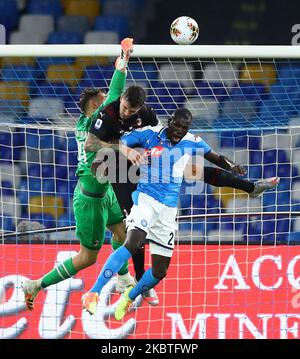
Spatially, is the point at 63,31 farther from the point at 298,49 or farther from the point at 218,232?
the point at 298,49

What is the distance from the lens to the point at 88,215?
24.2ft

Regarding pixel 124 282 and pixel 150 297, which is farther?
pixel 124 282

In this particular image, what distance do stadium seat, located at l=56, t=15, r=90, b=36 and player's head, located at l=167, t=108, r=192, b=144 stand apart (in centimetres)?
545

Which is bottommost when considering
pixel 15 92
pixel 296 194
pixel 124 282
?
pixel 124 282

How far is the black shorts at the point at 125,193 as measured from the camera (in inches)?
297

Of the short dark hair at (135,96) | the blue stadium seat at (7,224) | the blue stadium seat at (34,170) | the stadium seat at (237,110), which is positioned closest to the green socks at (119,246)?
the short dark hair at (135,96)

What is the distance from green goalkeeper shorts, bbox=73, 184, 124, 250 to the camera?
7.36 meters

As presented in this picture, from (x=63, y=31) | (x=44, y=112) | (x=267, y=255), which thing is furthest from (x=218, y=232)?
(x=63, y=31)

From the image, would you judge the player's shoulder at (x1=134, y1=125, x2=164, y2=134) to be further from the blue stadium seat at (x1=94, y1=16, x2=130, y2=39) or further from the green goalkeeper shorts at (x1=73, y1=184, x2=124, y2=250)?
the blue stadium seat at (x1=94, y1=16, x2=130, y2=39)

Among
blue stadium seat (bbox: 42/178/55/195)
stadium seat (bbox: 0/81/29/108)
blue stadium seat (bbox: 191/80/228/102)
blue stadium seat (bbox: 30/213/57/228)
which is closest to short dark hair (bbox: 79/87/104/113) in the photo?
blue stadium seat (bbox: 191/80/228/102)

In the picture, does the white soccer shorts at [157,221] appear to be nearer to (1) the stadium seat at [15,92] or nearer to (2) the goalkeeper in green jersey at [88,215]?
(2) the goalkeeper in green jersey at [88,215]

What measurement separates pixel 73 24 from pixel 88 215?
17.6 feet

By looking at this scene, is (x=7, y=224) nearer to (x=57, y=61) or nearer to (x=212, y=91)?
(x=57, y=61)

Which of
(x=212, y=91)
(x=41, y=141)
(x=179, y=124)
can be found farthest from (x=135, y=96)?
(x=41, y=141)
